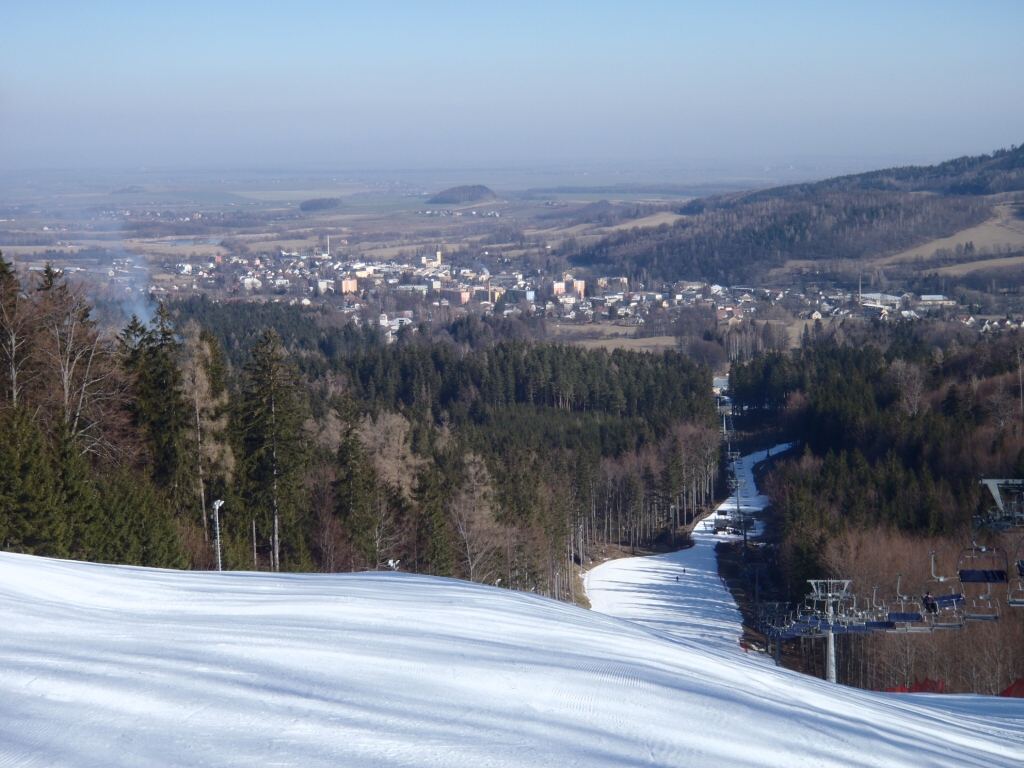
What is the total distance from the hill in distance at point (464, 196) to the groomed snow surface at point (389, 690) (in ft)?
598

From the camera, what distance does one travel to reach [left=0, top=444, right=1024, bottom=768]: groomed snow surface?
12.6 ft

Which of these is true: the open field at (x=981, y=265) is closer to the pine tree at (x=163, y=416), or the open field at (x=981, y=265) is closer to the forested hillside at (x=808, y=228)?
the forested hillside at (x=808, y=228)

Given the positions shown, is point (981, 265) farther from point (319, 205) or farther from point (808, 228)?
point (319, 205)

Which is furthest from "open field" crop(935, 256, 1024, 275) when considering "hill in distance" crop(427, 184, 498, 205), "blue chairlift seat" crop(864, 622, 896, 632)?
"hill in distance" crop(427, 184, 498, 205)

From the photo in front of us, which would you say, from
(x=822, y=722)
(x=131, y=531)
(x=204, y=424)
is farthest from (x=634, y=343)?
(x=822, y=722)

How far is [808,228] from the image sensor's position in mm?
112125

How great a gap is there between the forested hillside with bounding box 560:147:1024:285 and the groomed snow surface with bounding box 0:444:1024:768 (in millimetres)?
99507

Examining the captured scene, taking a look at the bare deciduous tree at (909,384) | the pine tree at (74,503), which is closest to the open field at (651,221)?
the bare deciduous tree at (909,384)

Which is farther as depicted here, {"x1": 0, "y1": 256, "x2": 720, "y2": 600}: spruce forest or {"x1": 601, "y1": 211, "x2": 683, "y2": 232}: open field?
{"x1": 601, "y1": 211, "x2": 683, "y2": 232}: open field

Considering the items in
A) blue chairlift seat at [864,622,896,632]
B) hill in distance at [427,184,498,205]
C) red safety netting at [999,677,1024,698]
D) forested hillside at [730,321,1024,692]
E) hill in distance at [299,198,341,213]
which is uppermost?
hill in distance at [427,184,498,205]

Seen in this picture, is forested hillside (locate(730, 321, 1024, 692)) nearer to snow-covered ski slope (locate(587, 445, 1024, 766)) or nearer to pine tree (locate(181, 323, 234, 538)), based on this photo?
snow-covered ski slope (locate(587, 445, 1024, 766))

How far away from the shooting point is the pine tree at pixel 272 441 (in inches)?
648

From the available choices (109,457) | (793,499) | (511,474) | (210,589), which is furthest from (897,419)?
(210,589)

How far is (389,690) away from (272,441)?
12.4 m
